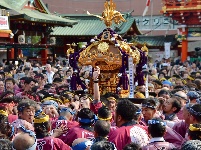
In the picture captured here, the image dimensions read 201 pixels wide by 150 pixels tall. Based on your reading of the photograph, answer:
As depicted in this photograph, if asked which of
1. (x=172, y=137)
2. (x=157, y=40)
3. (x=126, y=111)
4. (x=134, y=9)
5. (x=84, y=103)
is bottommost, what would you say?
(x=172, y=137)

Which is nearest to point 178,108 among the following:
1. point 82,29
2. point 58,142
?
point 58,142

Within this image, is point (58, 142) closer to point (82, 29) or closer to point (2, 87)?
point (2, 87)

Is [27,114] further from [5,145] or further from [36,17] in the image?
[36,17]

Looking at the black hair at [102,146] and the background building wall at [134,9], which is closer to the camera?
the black hair at [102,146]

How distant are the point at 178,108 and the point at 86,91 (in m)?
3.90

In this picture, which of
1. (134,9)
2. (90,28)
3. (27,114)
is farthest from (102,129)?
(134,9)

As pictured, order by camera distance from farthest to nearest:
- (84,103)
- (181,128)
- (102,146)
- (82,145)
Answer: (84,103)
(181,128)
(82,145)
(102,146)

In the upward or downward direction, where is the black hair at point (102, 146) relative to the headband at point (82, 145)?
upward

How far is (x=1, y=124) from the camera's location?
471 cm

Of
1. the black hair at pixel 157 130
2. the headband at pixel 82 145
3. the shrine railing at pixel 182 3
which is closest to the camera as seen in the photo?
the headband at pixel 82 145

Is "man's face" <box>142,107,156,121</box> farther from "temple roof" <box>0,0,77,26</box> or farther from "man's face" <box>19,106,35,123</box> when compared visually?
"temple roof" <box>0,0,77,26</box>

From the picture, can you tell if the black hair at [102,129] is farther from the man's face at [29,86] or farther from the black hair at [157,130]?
the man's face at [29,86]

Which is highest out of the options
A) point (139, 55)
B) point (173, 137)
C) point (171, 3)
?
point (171, 3)

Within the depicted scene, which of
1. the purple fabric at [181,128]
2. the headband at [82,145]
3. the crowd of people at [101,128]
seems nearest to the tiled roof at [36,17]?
the crowd of people at [101,128]
